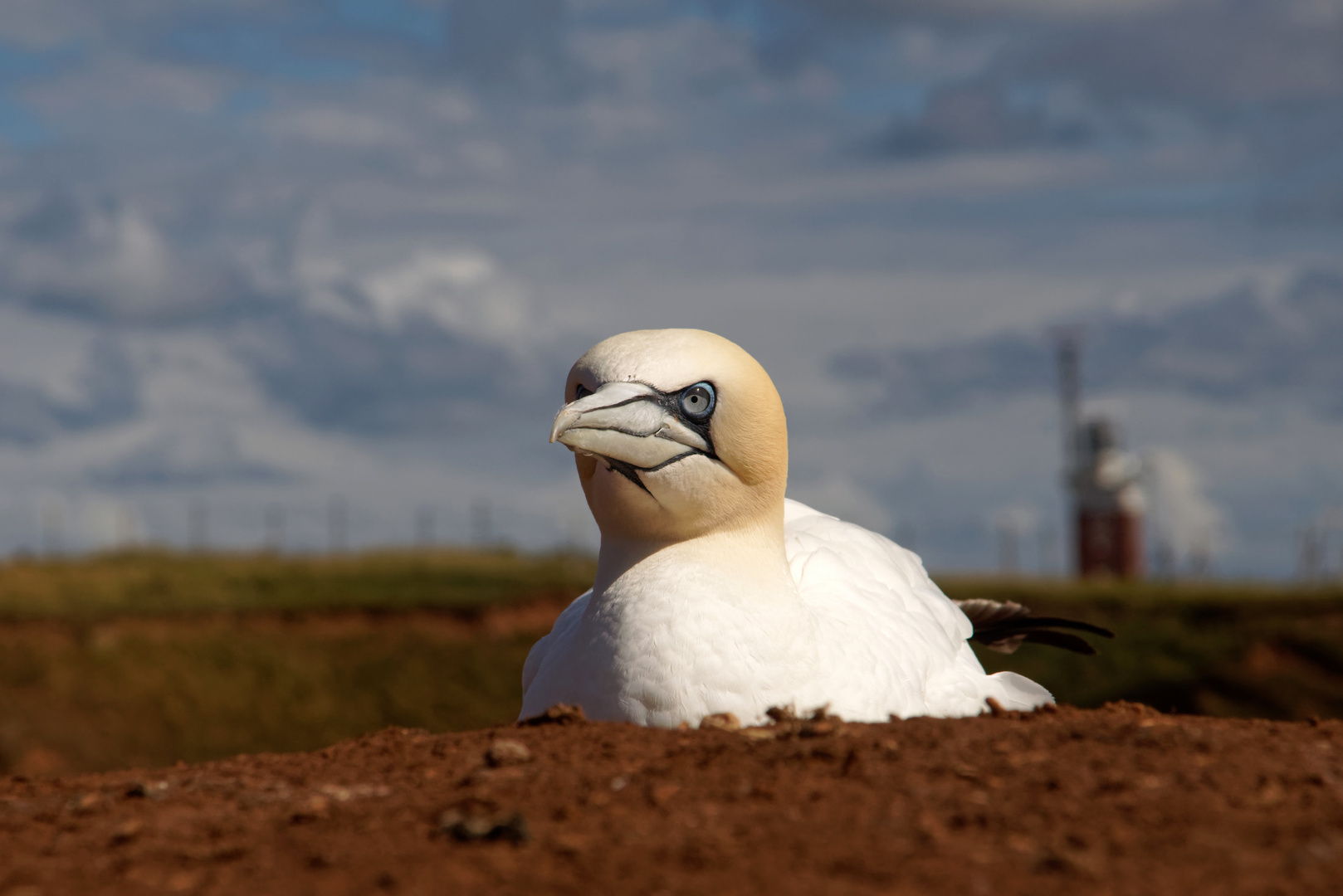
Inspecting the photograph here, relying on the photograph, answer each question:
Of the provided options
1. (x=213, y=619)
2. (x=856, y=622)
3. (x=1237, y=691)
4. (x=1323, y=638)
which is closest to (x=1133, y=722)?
(x=856, y=622)

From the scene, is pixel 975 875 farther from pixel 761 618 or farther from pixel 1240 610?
pixel 1240 610

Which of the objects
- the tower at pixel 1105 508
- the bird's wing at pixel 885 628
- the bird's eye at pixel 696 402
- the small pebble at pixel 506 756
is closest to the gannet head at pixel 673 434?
the bird's eye at pixel 696 402

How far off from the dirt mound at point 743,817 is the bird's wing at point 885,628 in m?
0.75

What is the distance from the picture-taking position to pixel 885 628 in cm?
660

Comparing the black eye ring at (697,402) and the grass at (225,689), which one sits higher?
the black eye ring at (697,402)

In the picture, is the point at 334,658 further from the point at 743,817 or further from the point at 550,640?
the point at 743,817

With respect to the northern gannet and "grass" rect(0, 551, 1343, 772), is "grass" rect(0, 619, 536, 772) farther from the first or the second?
the northern gannet

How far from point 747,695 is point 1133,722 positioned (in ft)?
5.03

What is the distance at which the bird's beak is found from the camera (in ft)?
18.0

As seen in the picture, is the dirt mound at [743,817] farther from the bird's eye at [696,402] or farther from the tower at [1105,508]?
the tower at [1105,508]

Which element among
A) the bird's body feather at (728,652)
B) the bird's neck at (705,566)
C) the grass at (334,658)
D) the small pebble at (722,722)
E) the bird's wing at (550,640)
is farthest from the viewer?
the grass at (334,658)

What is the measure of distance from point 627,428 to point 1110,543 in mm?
58458

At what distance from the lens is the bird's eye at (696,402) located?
5734 mm

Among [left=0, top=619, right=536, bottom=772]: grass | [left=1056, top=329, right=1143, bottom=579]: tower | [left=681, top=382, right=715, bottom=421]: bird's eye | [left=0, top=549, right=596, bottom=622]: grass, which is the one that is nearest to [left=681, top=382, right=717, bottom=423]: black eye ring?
[left=681, top=382, right=715, bottom=421]: bird's eye
